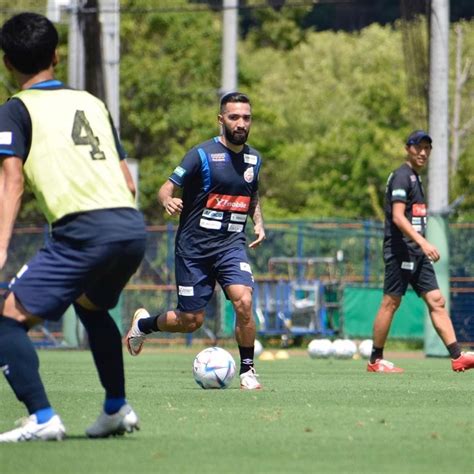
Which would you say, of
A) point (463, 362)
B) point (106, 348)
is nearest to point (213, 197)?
point (463, 362)

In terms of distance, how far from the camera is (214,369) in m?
11.5

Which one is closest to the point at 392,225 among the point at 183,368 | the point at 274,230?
the point at 183,368

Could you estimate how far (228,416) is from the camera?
29.2 feet

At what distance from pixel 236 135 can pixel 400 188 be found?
2927 mm

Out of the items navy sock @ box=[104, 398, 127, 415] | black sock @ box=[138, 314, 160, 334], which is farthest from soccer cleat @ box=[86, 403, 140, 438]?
black sock @ box=[138, 314, 160, 334]

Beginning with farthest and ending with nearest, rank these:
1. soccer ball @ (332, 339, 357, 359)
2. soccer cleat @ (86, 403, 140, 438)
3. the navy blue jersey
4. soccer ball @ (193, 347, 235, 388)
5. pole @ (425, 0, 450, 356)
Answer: pole @ (425, 0, 450, 356) → soccer ball @ (332, 339, 357, 359) → the navy blue jersey → soccer ball @ (193, 347, 235, 388) → soccer cleat @ (86, 403, 140, 438)

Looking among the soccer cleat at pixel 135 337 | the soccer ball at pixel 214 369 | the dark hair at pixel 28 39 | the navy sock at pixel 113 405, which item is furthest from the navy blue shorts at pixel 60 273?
the soccer cleat at pixel 135 337

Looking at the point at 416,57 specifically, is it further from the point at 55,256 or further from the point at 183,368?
the point at 55,256

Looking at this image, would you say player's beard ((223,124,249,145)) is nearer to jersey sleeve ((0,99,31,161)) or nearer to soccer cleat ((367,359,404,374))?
soccer cleat ((367,359,404,374))

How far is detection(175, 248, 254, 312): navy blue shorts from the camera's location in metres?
12.1

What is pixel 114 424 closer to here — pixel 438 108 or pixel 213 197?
pixel 213 197

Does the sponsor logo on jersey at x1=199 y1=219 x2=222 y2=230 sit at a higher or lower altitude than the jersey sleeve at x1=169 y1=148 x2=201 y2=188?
lower

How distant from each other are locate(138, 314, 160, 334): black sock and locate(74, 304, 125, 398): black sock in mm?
5155

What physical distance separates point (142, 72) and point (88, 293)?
37780mm
